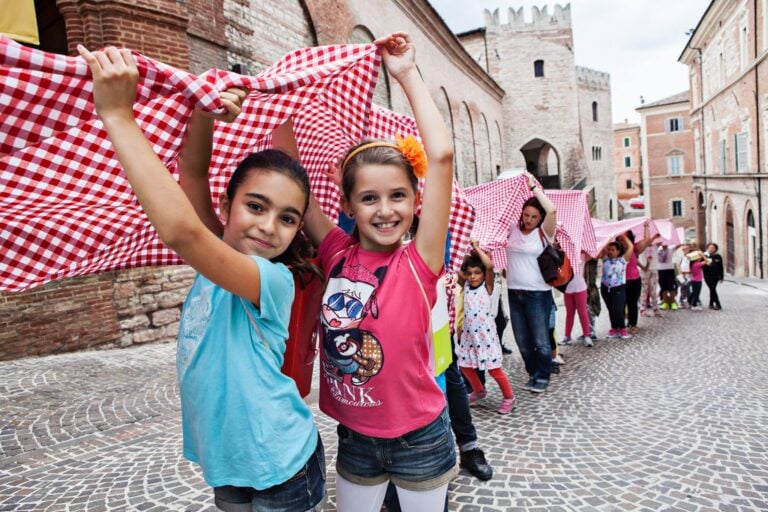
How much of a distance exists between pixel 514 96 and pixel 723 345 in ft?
109

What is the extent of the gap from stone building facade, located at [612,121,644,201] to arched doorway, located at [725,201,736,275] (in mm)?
40328

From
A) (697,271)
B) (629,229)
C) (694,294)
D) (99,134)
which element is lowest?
(694,294)

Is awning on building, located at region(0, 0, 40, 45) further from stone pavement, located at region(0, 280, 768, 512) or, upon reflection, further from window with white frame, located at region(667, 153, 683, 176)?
window with white frame, located at region(667, 153, 683, 176)

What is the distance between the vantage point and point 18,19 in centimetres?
555

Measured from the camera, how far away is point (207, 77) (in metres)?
1.44

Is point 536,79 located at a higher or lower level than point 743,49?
higher

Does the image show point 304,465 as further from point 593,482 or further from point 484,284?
point 484,284

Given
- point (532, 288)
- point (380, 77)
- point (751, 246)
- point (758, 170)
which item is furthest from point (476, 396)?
point (751, 246)

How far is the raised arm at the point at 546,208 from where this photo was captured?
4.83 m

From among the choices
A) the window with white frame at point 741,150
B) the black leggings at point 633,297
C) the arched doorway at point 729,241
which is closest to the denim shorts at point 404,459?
the black leggings at point 633,297

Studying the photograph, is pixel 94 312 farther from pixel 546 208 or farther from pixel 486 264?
pixel 546 208

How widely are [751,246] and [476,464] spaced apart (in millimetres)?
27229

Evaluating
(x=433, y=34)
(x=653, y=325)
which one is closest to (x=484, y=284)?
(x=653, y=325)

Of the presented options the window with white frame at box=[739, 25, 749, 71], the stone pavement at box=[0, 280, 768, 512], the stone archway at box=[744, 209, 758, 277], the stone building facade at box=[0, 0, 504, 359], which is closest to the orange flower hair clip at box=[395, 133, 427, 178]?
the stone pavement at box=[0, 280, 768, 512]
